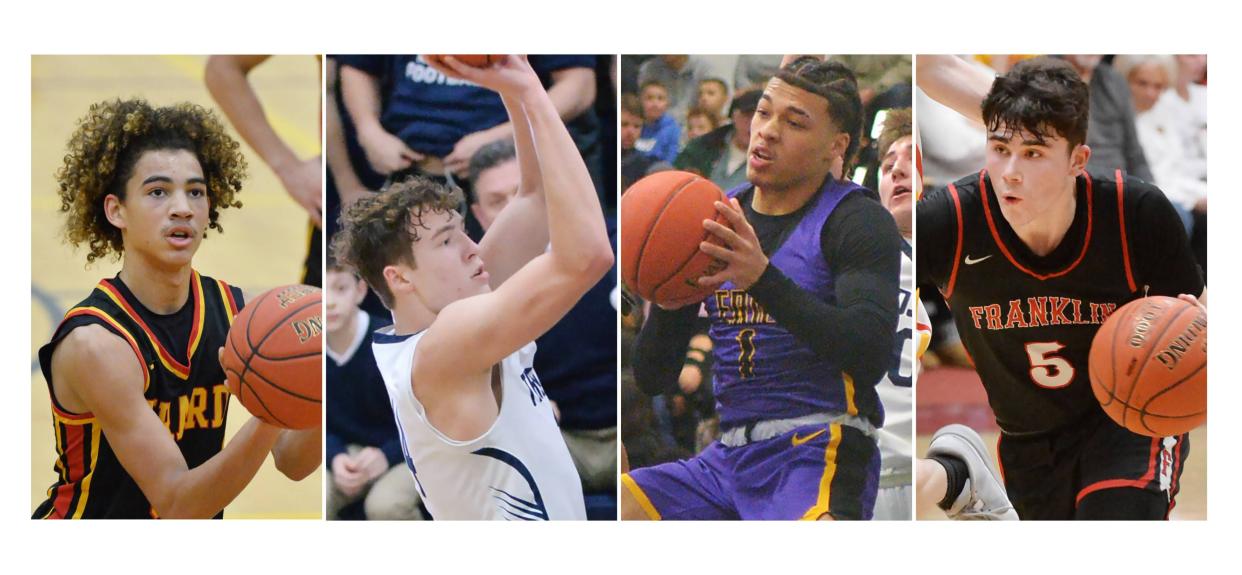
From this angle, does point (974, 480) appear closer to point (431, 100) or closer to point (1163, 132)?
point (1163, 132)

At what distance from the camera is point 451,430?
15.4 ft

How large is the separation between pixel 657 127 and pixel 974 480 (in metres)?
1.82

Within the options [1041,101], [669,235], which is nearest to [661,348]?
[669,235]

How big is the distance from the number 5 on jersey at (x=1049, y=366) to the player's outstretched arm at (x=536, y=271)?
166 centimetres

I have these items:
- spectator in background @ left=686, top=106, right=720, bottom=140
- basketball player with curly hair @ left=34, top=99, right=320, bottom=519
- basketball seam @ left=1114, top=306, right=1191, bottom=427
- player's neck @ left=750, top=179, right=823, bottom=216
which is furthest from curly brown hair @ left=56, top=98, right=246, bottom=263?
basketball seam @ left=1114, top=306, right=1191, bottom=427

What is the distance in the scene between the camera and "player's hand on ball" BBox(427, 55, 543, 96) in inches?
187

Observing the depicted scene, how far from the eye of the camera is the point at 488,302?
468cm

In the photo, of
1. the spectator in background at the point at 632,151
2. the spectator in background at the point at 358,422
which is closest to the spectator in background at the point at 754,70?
the spectator in background at the point at 632,151

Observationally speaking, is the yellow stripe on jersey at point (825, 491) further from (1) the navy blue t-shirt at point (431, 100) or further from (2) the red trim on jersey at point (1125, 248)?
(1) the navy blue t-shirt at point (431, 100)

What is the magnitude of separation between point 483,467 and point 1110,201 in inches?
101

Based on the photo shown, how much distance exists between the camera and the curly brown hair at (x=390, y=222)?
4.77 meters

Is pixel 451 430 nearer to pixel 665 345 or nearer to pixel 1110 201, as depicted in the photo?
pixel 665 345

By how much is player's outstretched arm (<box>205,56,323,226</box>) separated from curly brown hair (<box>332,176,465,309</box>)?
0.19 meters

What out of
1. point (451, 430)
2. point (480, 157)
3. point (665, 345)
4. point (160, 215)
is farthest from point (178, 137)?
point (665, 345)
